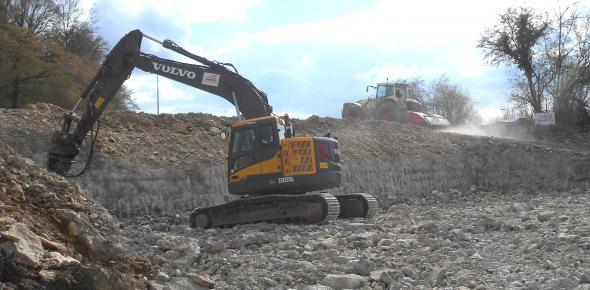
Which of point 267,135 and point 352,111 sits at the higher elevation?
point 352,111

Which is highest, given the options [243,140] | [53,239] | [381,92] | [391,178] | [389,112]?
[381,92]

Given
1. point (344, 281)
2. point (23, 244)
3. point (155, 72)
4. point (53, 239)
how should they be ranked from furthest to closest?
point (155, 72) < point (344, 281) < point (53, 239) < point (23, 244)

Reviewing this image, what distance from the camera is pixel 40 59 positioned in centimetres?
2981

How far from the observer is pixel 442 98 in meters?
61.2

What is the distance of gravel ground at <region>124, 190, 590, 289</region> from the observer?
7.16m

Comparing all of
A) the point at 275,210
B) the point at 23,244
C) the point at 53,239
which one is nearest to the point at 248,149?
the point at 275,210

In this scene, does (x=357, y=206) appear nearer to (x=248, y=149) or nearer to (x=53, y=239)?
(x=248, y=149)

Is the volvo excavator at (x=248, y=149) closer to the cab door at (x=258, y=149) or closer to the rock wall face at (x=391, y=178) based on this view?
the cab door at (x=258, y=149)

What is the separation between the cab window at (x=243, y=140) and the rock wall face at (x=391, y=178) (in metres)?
4.84

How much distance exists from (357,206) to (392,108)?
1442cm

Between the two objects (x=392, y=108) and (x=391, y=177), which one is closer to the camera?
(x=391, y=177)

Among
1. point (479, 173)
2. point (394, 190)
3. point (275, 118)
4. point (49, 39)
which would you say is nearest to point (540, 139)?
point (479, 173)

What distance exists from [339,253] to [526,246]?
2496 mm

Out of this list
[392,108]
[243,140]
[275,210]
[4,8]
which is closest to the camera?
[275,210]
